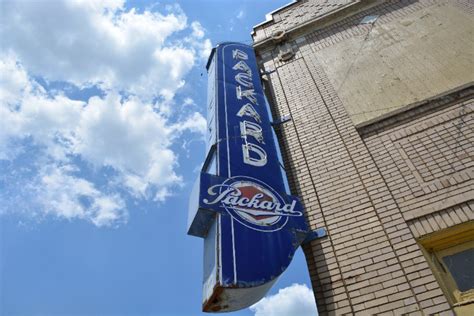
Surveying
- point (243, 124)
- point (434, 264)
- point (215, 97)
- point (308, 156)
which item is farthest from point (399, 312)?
point (215, 97)

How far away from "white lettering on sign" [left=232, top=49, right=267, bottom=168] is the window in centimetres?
215

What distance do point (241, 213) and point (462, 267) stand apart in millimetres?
2243

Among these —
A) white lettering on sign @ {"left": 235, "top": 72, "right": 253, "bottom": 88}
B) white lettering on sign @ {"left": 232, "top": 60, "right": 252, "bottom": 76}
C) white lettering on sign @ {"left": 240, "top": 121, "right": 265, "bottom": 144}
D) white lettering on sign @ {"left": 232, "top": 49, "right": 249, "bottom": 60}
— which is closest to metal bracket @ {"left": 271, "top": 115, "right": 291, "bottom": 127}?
white lettering on sign @ {"left": 240, "top": 121, "right": 265, "bottom": 144}

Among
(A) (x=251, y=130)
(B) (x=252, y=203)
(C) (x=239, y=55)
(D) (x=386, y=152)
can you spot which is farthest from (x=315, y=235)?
(C) (x=239, y=55)

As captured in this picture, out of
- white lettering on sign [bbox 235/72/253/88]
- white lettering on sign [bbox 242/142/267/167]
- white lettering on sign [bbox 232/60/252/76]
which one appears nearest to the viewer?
white lettering on sign [bbox 242/142/267/167]

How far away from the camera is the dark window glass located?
328 centimetres

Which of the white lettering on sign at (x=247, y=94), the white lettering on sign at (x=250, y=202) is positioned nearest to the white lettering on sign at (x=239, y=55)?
the white lettering on sign at (x=247, y=94)

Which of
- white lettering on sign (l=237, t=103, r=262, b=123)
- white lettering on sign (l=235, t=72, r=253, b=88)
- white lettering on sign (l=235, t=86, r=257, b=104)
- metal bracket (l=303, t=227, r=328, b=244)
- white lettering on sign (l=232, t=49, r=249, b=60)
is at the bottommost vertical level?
metal bracket (l=303, t=227, r=328, b=244)

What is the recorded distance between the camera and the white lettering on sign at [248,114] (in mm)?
4676

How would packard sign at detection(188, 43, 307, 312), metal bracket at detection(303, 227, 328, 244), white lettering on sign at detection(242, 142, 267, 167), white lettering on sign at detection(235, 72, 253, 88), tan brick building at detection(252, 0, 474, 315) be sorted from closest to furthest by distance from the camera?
1. packard sign at detection(188, 43, 307, 312)
2. tan brick building at detection(252, 0, 474, 315)
3. metal bracket at detection(303, 227, 328, 244)
4. white lettering on sign at detection(242, 142, 267, 167)
5. white lettering on sign at detection(235, 72, 253, 88)

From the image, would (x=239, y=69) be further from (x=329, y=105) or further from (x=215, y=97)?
(x=329, y=105)

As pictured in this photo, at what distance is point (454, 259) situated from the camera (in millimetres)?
3529

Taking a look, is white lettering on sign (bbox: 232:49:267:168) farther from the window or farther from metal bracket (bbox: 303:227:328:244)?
the window

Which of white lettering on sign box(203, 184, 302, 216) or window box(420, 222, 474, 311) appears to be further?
white lettering on sign box(203, 184, 302, 216)
